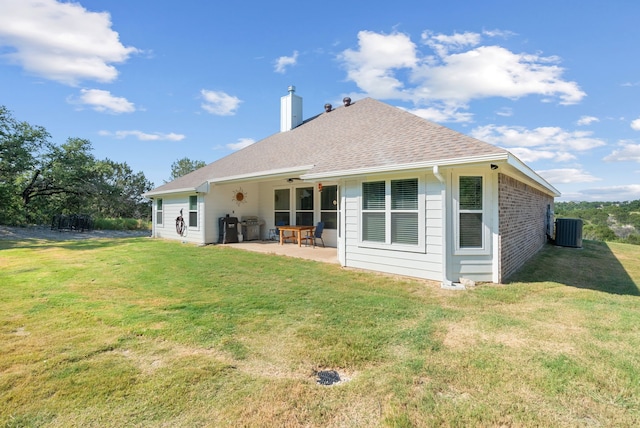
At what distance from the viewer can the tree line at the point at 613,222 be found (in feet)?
105

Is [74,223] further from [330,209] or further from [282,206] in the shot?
[330,209]

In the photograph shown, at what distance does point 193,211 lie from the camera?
12516mm

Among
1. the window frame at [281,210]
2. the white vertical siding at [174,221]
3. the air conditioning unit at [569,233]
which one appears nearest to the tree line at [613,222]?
the air conditioning unit at [569,233]

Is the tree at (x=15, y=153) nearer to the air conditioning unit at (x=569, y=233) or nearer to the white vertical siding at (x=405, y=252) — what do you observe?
the white vertical siding at (x=405, y=252)

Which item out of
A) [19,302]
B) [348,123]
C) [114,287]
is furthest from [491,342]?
[348,123]

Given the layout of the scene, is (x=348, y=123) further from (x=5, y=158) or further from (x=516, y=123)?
(x=5, y=158)

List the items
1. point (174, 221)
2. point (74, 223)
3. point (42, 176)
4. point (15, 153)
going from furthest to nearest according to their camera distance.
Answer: point (42, 176)
point (74, 223)
point (15, 153)
point (174, 221)

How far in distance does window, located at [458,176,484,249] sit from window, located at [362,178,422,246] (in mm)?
813

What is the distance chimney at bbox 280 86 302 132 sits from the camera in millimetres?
14015

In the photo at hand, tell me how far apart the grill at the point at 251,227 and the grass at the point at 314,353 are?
665 centimetres

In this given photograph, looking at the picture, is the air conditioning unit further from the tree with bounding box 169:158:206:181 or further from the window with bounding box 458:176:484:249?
the tree with bounding box 169:158:206:181

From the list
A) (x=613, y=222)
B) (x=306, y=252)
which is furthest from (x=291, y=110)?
(x=613, y=222)

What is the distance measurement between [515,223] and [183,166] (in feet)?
129

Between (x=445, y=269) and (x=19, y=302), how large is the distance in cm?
710
